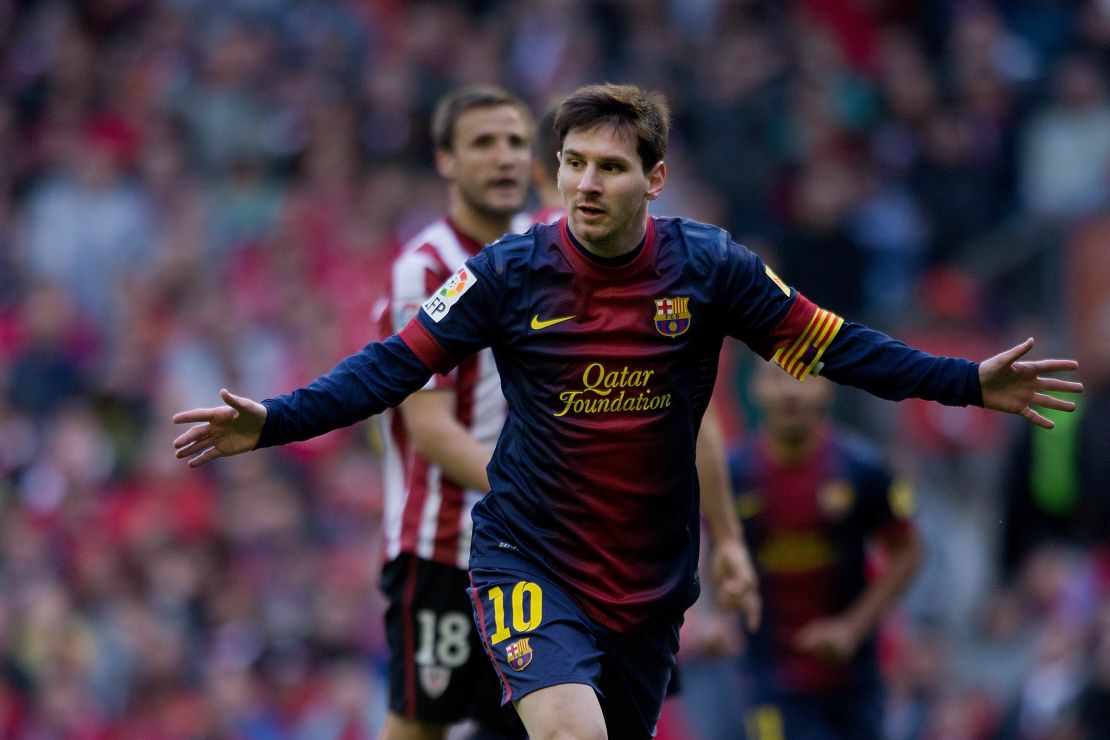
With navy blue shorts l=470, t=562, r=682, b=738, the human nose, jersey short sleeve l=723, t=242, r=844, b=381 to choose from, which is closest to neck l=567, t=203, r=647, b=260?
the human nose

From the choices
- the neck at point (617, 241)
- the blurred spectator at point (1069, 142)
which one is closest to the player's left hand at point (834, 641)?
the neck at point (617, 241)

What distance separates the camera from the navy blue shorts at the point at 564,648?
538 cm

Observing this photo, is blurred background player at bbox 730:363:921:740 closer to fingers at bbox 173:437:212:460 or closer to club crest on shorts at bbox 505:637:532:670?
club crest on shorts at bbox 505:637:532:670

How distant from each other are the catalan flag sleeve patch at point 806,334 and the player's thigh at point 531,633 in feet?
3.22

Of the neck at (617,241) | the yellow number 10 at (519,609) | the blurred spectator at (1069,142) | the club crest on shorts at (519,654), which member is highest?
the blurred spectator at (1069,142)

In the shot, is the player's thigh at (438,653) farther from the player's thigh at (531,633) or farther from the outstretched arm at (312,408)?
the outstretched arm at (312,408)

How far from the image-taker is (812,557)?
27.4 feet

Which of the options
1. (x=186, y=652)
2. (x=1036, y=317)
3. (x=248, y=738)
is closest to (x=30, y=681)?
(x=186, y=652)

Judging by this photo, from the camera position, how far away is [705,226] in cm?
572

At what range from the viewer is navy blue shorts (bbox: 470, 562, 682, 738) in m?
5.38

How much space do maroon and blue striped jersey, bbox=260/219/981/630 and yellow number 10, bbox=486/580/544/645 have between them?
96 mm

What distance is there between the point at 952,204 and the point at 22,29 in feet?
28.0

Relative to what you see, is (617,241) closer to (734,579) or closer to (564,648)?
(564,648)

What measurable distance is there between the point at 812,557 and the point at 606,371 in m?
3.12
